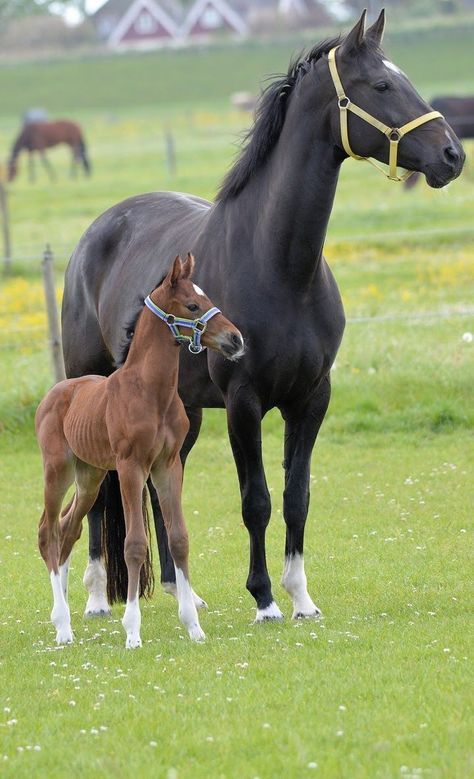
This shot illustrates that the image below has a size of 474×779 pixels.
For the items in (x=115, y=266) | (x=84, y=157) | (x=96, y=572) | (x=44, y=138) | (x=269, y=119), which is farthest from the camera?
(x=44, y=138)

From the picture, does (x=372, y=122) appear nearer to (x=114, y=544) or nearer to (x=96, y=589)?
(x=114, y=544)

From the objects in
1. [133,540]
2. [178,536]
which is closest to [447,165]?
[178,536]

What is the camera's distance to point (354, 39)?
6066mm

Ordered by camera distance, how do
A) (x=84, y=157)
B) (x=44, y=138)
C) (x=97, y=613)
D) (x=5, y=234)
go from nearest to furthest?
(x=97, y=613)
(x=5, y=234)
(x=84, y=157)
(x=44, y=138)

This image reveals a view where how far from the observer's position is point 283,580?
21.5 ft

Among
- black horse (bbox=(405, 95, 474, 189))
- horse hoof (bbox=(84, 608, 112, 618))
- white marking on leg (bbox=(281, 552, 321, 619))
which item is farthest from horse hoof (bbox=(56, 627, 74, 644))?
black horse (bbox=(405, 95, 474, 189))

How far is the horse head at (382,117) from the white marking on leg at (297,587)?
6.57ft

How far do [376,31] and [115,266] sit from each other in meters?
2.31

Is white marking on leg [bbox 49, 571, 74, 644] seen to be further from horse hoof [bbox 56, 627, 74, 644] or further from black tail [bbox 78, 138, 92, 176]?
black tail [bbox 78, 138, 92, 176]

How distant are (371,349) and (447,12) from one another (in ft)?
246

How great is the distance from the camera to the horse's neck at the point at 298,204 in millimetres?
6262

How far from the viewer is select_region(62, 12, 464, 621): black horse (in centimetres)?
606

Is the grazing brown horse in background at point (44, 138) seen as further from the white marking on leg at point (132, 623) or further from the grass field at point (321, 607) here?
the white marking on leg at point (132, 623)

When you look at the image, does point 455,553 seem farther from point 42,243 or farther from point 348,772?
point 42,243
